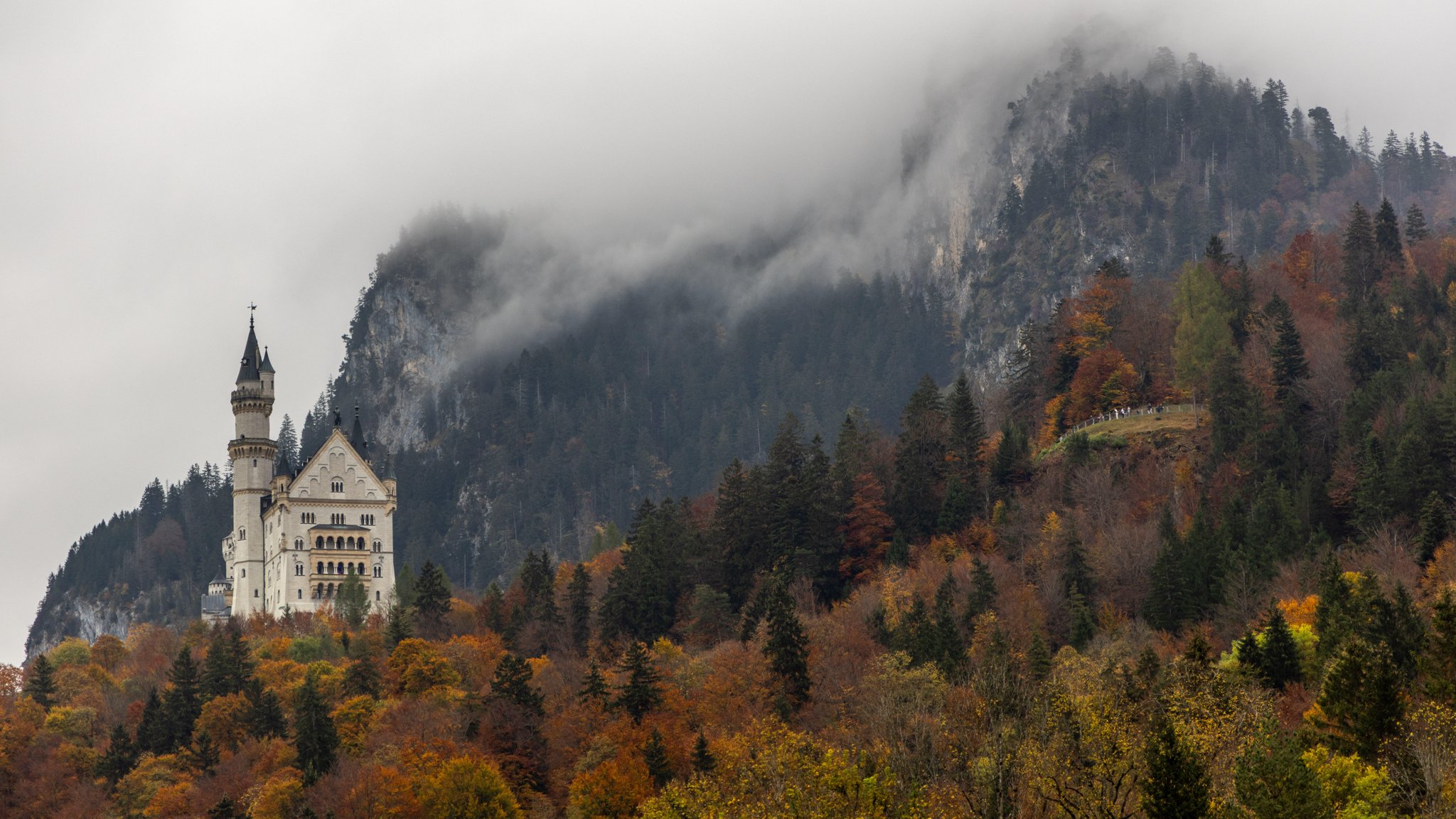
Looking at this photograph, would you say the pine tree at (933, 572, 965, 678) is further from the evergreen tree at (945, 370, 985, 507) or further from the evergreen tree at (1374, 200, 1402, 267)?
the evergreen tree at (1374, 200, 1402, 267)

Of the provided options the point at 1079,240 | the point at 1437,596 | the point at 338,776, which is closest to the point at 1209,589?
the point at 1437,596

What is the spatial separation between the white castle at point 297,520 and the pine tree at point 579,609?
25.7 metres

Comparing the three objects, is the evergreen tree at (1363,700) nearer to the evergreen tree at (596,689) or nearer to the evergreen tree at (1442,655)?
the evergreen tree at (1442,655)

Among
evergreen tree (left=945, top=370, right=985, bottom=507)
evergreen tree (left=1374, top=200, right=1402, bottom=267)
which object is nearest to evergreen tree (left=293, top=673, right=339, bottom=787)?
evergreen tree (left=945, top=370, right=985, bottom=507)

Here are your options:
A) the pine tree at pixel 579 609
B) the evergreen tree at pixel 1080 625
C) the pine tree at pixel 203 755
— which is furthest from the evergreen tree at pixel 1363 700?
the pine tree at pixel 203 755

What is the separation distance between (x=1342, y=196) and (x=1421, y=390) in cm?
Result: 11612

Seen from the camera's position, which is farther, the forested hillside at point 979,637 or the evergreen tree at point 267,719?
the evergreen tree at point 267,719

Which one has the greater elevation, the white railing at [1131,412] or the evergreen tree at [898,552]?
the white railing at [1131,412]

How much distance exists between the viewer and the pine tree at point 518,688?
82.6 metres

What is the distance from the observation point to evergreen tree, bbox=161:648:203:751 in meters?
93.6

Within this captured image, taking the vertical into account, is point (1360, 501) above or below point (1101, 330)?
below

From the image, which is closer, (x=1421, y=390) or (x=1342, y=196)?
(x=1421, y=390)

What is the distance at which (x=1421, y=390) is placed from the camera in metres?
89.6

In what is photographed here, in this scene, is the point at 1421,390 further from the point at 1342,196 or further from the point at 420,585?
the point at 1342,196
